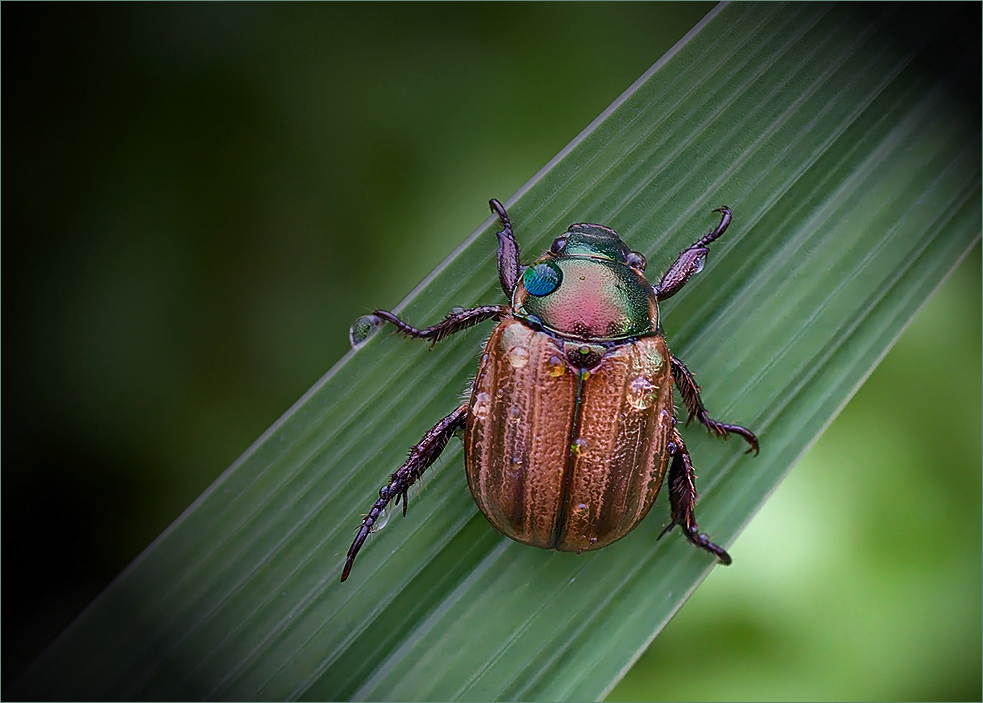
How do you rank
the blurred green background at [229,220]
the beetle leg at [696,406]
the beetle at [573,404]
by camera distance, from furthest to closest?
the blurred green background at [229,220], the beetle leg at [696,406], the beetle at [573,404]

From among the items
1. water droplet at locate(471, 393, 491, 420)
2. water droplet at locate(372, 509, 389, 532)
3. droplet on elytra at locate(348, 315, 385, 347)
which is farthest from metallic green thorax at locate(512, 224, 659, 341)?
water droplet at locate(372, 509, 389, 532)

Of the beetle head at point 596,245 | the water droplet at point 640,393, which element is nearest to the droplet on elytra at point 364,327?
the beetle head at point 596,245

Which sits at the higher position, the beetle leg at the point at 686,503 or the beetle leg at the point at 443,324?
the beetle leg at the point at 443,324

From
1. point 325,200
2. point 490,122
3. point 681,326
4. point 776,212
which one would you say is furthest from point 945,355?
point 325,200

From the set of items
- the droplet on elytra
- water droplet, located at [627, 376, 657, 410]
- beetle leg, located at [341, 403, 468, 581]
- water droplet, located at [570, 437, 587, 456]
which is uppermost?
the droplet on elytra

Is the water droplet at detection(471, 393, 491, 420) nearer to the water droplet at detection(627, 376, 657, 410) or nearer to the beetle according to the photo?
the beetle

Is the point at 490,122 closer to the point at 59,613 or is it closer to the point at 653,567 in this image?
the point at 653,567

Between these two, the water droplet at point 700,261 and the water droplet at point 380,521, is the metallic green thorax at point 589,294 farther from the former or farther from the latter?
the water droplet at point 380,521
